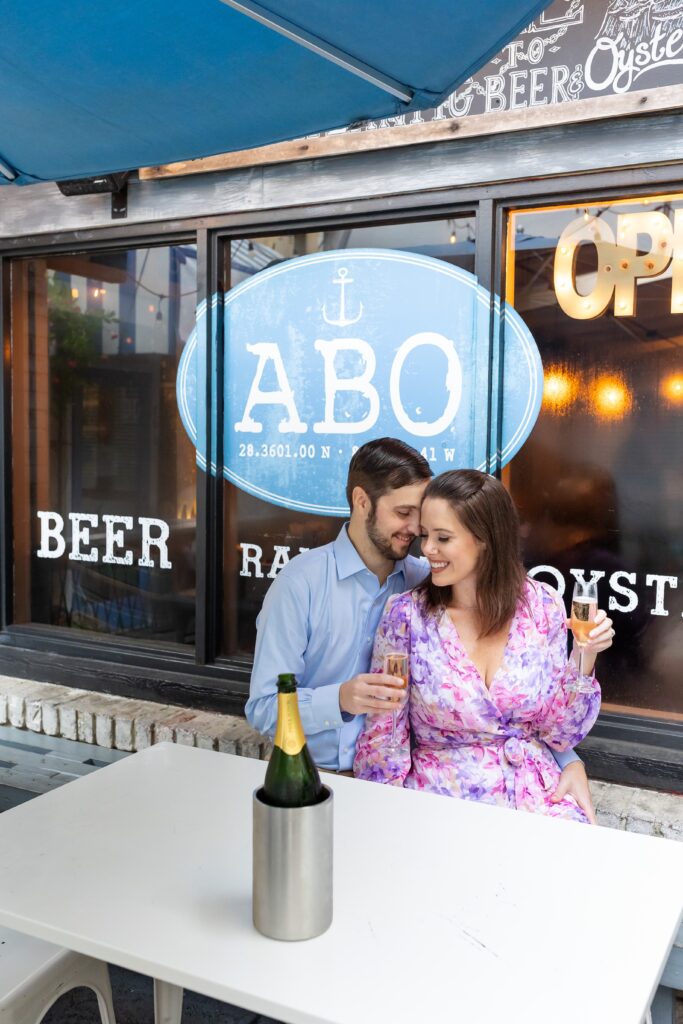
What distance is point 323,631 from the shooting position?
8.00 feet

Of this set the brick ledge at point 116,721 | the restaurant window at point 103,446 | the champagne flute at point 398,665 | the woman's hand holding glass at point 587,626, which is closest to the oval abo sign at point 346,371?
the restaurant window at point 103,446

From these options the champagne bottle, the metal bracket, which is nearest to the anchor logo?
the metal bracket

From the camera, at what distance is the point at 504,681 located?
6.99 feet

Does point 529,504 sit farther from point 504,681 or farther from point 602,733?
point 504,681

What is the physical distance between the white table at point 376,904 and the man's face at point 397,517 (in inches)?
31.0

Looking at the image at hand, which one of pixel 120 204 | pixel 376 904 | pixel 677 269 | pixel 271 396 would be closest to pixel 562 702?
pixel 376 904

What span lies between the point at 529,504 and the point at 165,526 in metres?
1.60

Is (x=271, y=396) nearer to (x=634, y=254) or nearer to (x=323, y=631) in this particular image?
(x=323, y=631)

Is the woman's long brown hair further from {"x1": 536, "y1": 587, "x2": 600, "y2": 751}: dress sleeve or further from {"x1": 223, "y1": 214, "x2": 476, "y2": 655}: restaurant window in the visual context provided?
{"x1": 223, "y1": 214, "x2": 476, "y2": 655}: restaurant window

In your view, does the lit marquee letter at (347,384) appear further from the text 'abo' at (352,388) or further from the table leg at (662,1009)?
the table leg at (662,1009)

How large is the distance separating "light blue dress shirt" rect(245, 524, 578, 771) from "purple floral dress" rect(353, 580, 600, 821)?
0.44ft

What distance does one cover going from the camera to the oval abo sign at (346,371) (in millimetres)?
3061

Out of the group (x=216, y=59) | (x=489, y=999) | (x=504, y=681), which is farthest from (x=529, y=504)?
(x=489, y=999)

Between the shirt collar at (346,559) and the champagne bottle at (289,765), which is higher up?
the shirt collar at (346,559)
